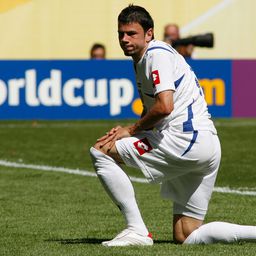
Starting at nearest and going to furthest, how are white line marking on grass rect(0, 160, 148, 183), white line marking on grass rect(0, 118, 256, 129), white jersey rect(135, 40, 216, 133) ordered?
white jersey rect(135, 40, 216, 133) < white line marking on grass rect(0, 160, 148, 183) < white line marking on grass rect(0, 118, 256, 129)

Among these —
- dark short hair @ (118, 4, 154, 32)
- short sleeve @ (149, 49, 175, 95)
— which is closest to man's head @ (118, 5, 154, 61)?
dark short hair @ (118, 4, 154, 32)

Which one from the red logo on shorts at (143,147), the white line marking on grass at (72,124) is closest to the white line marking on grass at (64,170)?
the red logo on shorts at (143,147)

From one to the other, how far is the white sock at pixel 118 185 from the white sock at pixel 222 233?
368 millimetres

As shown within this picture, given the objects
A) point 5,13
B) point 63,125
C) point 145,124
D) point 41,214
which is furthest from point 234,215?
point 5,13

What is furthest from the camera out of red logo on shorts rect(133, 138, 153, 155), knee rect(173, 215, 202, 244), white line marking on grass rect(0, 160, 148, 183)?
white line marking on grass rect(0, 160, 148, 183)

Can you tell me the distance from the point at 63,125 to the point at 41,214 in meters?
9.56

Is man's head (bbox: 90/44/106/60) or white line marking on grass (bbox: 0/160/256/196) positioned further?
man's head (bbox: 90/44/106/60)

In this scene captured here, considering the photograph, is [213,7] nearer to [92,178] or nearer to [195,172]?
[92,178]

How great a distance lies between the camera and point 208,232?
24.2ft

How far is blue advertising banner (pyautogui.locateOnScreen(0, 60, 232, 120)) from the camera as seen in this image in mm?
19359

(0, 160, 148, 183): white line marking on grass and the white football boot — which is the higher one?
the white football boot

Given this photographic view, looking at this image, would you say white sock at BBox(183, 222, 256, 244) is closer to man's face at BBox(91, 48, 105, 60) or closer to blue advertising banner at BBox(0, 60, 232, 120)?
blue advertising banner at BBox(0, 60, 232, 120)

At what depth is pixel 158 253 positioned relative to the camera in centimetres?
→ 704

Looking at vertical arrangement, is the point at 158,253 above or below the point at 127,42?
below
